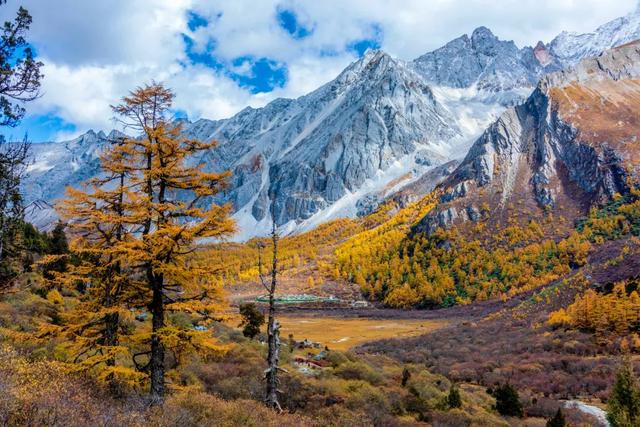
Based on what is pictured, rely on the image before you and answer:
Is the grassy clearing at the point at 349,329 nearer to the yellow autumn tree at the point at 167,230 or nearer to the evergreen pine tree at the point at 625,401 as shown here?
the evergreen pine tree at the point at 625,401

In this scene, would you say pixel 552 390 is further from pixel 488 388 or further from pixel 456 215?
pixel 456 215

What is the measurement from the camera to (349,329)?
3083 inches

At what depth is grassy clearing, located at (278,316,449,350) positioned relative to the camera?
64.0m

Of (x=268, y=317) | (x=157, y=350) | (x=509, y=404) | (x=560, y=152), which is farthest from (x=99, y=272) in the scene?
(x=560, y=152)

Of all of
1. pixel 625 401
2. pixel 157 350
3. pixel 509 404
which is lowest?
pixel 509 404


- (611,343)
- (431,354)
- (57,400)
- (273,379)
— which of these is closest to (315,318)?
(431,354)

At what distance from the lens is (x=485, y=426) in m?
20.8

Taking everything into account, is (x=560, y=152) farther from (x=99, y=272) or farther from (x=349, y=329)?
(x=99, y=272)

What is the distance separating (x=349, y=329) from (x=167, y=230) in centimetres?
6791

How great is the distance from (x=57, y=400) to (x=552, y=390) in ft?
106

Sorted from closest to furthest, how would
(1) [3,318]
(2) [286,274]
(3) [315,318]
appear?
(1) [3,318] < (3) [315,318] < (2) [286,274]

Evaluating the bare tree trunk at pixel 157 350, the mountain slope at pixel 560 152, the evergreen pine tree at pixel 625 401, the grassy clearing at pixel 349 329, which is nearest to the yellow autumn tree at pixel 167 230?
the bare tree trunk at pixel 157 350

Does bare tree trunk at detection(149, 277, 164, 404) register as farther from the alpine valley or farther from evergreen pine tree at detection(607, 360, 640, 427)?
evergreen pine tree at detection(607, 360, 640, 427)

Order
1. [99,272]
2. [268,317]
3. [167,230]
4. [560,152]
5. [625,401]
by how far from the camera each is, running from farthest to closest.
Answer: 1. [560,152]
2. [268,317]
3. [625,401]
4. [99,272]
5. [167,230]
